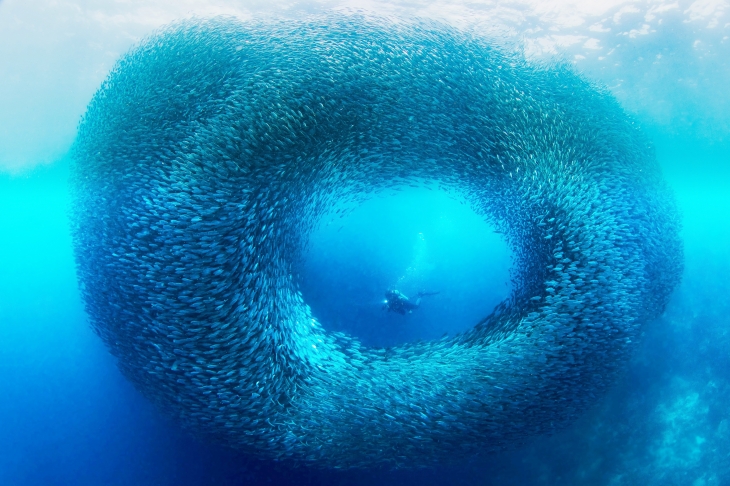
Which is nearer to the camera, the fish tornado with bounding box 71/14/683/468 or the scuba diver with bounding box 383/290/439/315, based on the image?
the fish tornado with bounding box 71/14/683/468

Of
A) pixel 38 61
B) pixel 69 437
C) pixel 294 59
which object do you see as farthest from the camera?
pixel 38 61

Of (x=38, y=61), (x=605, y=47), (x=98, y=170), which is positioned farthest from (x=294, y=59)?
(x=38, y=61)

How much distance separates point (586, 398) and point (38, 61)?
58.5ft

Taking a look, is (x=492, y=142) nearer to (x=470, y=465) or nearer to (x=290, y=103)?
(x=290, y=103)

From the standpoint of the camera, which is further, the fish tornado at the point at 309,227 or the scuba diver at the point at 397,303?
the scuba diver at the point at 397,303

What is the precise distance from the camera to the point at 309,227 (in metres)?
8.05

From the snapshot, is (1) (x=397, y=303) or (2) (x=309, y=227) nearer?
(2) (x=309, y=227)

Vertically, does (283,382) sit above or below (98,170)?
below

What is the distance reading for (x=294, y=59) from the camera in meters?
6.31

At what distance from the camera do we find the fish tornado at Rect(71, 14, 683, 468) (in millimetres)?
5449

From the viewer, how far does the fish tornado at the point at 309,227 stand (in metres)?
5.45

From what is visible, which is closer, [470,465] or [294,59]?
[294,59]

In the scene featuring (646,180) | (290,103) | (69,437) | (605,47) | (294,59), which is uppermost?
(605,47)

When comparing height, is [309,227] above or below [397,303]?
below
